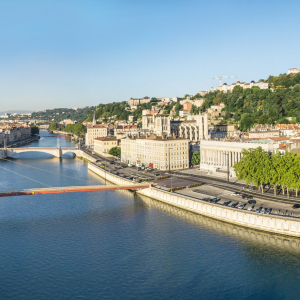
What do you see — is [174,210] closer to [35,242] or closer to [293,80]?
[35,242]

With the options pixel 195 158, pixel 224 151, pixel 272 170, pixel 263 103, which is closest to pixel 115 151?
pixel 195 158

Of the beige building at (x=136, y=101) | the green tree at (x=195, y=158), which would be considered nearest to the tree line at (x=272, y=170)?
the green tree at (x=195, y=158)

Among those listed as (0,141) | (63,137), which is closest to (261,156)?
(0,141)

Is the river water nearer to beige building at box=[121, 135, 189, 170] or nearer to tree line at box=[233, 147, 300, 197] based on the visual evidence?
tree line at box=[233, 147, 300, 197]

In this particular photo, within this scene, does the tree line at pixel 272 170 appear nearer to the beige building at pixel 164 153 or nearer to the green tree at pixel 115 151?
the beige building at pixel 164 153

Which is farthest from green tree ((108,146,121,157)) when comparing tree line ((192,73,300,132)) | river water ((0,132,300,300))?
river water ((0,132,300,300))

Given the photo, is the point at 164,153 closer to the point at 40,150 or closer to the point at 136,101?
the point at 40,150
